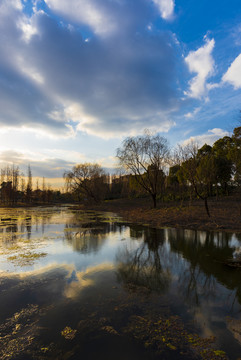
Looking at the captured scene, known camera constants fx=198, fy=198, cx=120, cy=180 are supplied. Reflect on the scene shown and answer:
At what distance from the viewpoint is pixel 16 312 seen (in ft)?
14.8

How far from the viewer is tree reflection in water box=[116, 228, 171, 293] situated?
20.0 ft

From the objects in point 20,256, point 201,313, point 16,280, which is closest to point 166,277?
point 201,313

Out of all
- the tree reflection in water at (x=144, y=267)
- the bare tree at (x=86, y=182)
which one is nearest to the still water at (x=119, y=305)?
the tree reflection in water at (x=144, y=267)

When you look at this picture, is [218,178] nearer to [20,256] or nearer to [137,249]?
[137,249]

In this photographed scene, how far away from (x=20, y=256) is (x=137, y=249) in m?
5.41

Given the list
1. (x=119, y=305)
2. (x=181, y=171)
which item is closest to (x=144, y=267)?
(x=119, y=305)

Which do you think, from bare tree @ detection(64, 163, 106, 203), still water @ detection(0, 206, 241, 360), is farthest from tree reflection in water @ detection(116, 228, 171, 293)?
bare tree @ detection(64, 163, 106, 203)

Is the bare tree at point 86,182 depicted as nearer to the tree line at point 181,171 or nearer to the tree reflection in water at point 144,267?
the tree line at point 181,171

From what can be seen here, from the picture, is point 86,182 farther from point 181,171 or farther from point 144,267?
point 144,267

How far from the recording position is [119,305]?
4773 millimetres

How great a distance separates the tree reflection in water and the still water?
0.11 feet

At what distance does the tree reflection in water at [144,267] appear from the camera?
6090 mm

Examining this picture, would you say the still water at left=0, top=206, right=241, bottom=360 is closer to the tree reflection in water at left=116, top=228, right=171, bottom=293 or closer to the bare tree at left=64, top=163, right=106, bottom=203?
the tree reflection in water at left=116, top=228, right=171, bottom=293

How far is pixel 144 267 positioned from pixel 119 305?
2.93 m
